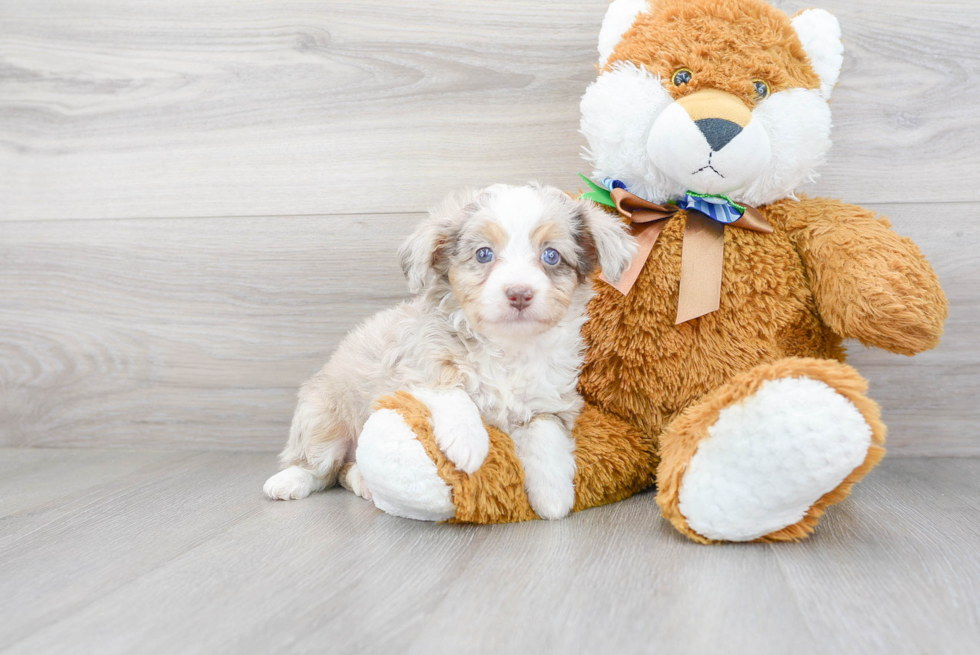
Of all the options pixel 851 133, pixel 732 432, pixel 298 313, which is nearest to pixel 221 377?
pixel 298 313

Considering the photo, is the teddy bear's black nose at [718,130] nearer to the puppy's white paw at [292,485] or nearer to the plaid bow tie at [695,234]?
the plaid bow tie at [695,234]

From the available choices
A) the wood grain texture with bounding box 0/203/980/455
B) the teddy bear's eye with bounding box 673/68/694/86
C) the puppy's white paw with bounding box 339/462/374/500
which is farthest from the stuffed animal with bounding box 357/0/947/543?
the wood grain texture with bounding box 0/203/980/455

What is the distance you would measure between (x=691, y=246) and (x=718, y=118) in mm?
243

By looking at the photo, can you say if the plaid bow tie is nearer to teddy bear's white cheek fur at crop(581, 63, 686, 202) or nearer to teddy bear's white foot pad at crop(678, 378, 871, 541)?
teddy bear's white cheek fur at crop(581, 63, 686, 202)

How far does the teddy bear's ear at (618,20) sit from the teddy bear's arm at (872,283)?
1.77ft

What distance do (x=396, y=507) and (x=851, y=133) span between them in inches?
55.6

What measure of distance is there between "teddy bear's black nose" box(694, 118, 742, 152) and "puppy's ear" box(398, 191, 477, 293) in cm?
44

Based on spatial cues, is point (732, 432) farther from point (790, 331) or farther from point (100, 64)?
point (100, 64)

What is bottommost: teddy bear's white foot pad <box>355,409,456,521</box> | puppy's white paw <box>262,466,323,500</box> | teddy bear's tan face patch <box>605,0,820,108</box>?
puppy's white paw <box>262,466,323,500</box>

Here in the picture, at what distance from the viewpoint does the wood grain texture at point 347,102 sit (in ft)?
5.86

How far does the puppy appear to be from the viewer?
1260mm

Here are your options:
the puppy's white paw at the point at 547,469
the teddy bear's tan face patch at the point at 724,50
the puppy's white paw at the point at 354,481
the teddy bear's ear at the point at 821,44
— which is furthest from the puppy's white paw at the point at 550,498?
the teddy bear's ear at the point at 821,44

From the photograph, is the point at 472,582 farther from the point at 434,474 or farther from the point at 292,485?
the point at 292,485

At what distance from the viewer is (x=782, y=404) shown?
1094 millimetres
